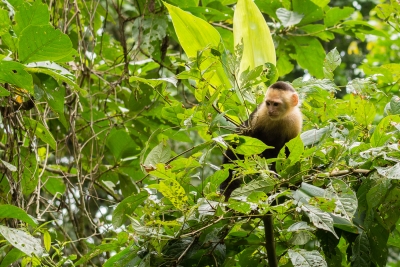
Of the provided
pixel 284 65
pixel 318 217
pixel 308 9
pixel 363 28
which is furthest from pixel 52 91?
pixel 363 28

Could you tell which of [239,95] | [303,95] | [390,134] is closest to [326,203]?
[390,134]

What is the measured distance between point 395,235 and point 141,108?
1.62 m

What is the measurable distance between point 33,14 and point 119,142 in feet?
3.71

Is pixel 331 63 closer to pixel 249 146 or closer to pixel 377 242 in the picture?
pixel 249 146

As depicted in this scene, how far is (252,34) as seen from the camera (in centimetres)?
256

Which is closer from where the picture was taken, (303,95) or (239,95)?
(239,95)

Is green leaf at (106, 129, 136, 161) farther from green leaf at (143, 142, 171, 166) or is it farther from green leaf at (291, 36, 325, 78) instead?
green leaf at (143, 142, 171, 166)

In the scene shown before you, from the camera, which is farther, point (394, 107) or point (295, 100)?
point (295, 100)

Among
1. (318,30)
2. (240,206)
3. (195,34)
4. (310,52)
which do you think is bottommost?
(310,52)

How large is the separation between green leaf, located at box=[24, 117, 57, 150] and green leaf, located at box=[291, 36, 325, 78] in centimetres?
168

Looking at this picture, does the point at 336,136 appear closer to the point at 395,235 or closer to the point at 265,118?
the point at 395,235

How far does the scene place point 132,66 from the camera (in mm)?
3598

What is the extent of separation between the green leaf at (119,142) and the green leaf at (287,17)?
3.68 feet

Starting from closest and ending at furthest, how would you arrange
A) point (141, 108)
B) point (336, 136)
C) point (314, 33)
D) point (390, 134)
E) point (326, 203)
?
point (326, 203), point (390, 134), point (336, 136), point (141, 108), point (314, 33)
